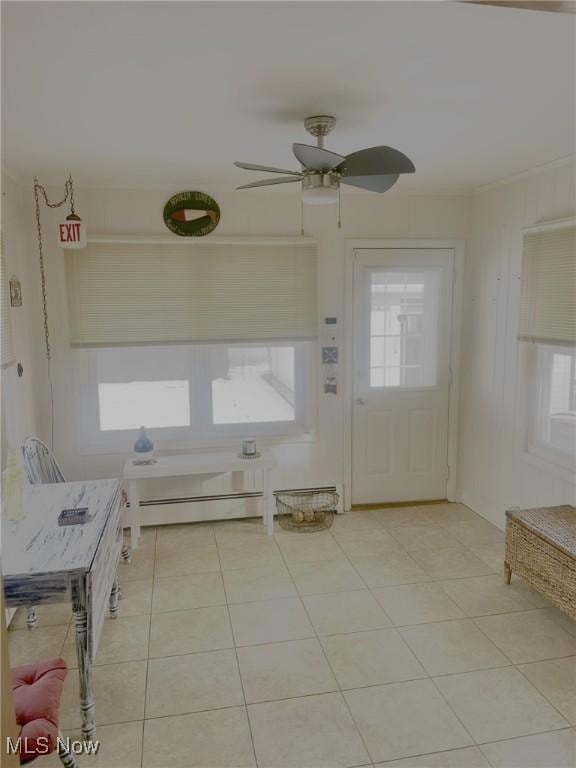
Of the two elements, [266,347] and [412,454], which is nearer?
[266,347]

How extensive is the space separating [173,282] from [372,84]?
2.30 m

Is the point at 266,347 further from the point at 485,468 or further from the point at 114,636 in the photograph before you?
the point at 114,636

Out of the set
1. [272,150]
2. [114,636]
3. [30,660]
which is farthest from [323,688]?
[272,150]

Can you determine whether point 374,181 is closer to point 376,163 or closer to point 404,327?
point 376,163

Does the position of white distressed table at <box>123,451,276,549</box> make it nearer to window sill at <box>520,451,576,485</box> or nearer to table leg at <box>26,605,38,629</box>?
table leg at <box>26,605,38,629</box>

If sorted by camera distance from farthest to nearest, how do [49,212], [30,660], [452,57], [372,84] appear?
[49,212] → [30,660] → [372,84] → [452,57]

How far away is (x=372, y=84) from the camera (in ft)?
7.22

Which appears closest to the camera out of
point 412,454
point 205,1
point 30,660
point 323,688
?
point 205,1

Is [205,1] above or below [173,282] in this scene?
above

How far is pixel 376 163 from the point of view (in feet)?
7.80

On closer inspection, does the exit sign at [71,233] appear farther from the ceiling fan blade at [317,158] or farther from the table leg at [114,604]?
the table leg at [114,604]

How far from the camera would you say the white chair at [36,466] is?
10.1 ft

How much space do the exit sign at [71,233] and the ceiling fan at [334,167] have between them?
1585 mm

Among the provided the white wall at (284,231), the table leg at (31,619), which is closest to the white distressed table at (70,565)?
the table leg at (31,619)
